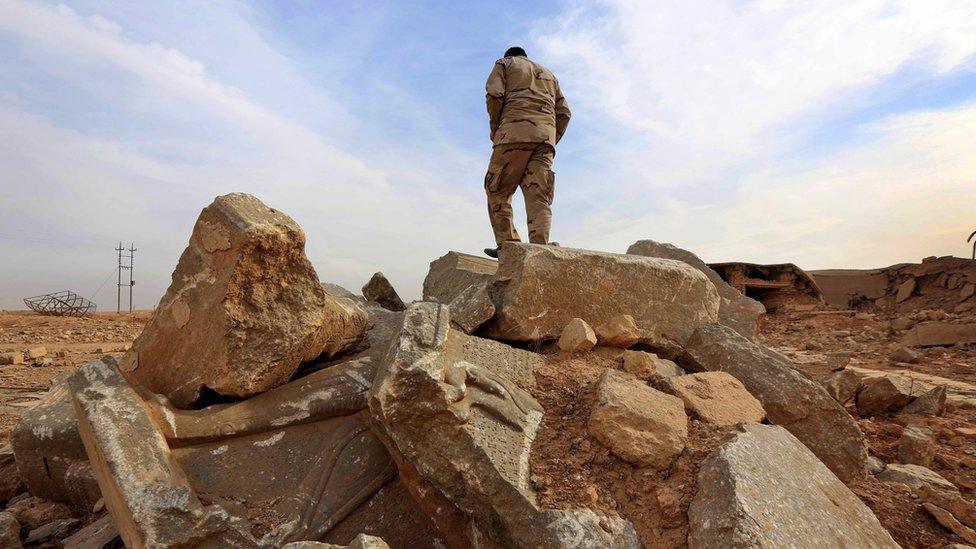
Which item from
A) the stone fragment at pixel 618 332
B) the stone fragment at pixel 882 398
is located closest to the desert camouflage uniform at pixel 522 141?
the stone fragment at pixel 618 332

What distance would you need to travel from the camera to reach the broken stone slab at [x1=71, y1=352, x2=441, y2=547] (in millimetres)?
1974

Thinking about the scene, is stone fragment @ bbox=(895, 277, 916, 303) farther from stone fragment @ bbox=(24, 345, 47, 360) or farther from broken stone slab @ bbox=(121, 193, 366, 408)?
stone fragment @ bbox=(24, 345, 47, 360)

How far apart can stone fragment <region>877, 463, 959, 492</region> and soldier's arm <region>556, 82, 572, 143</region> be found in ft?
11.4

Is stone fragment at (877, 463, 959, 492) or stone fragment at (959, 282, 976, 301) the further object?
stone fragment at (959, 282, 976, 301)

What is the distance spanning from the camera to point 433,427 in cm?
202

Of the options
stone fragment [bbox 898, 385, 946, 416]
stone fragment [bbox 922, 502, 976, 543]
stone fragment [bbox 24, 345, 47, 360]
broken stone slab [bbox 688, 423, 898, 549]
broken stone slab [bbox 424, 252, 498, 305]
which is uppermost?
broken stone slab [bbox 424, 252, 498, 305]

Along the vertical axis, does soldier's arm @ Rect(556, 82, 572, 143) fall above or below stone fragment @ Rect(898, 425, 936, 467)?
above

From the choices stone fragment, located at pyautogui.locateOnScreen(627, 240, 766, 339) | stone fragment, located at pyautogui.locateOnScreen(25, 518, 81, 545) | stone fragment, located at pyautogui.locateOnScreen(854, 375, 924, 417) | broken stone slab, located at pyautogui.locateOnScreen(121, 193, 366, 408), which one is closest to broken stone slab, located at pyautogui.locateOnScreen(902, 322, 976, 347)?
stone fragment, located at pyautogui.locateOnScreen(627, 240, 766, 339)

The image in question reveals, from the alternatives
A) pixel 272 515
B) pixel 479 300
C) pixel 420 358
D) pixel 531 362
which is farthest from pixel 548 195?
pixel 272 515

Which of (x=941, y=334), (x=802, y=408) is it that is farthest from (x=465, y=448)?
(x=941, y=334)

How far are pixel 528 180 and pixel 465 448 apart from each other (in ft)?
10.2

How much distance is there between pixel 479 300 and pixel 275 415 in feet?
3.77

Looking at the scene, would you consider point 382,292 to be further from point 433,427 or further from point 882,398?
point 882,398

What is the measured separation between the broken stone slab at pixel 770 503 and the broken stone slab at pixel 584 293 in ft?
3.71
